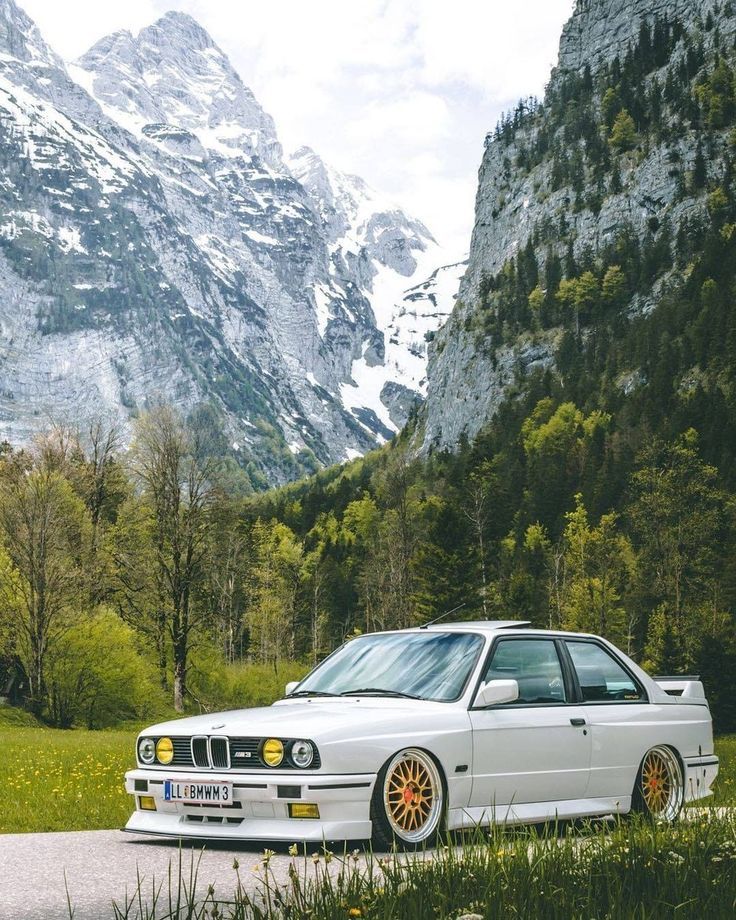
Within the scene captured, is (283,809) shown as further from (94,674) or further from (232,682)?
(232,682)

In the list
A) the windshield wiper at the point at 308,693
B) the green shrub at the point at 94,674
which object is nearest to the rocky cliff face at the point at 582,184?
the green shrub at the point at 94,674

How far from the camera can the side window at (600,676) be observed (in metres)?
9.17

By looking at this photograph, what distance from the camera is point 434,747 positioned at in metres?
7.65

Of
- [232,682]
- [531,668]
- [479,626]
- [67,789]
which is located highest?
[479,626]

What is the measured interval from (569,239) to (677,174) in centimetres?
1830

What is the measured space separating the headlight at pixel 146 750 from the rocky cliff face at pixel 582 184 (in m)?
126

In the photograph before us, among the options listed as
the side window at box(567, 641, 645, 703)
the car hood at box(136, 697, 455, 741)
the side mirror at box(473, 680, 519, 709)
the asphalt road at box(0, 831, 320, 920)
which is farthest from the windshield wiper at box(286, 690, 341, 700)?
the side window at box(567, 641, 645, 703)

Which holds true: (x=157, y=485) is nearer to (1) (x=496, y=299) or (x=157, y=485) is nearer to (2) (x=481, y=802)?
(2) (x=481, y=802)

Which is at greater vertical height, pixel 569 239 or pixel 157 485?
pixel 569 239

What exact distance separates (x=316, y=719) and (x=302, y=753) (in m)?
0.36

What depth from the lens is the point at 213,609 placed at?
142 ft

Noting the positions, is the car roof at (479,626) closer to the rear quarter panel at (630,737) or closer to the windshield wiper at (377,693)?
the windshield wiper at (377,693)

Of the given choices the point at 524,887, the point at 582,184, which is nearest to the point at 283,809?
the point at 524,887

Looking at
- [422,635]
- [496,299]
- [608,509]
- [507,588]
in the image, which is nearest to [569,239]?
[496,299]
